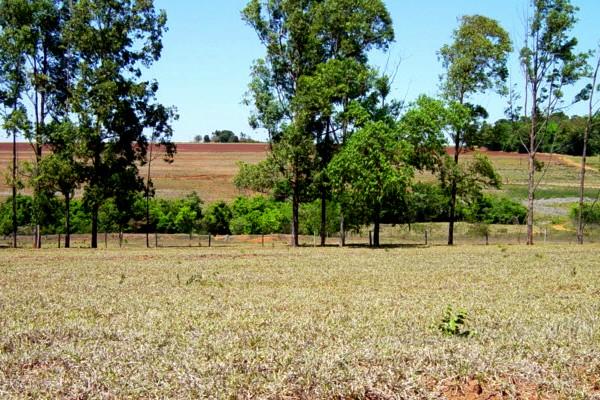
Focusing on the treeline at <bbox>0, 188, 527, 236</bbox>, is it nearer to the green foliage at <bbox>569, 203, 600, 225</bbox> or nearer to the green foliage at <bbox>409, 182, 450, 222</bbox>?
the green foliage at <bbox>409, 182, 450, 222</bbox>

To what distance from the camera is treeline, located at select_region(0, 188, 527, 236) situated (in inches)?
→ 2169

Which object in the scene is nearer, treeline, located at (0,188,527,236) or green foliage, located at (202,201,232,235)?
treeline, located at (0,188,527,236)

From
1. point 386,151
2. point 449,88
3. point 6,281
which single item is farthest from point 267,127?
point 6,281

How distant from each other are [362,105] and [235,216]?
2202 centimetres

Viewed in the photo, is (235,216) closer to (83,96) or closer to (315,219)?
(315,219)

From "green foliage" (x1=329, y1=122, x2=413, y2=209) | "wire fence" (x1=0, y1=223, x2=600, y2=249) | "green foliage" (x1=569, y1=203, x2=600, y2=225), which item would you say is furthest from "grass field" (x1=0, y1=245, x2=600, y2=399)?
"green foliage" (x1=569, y1=203, x2=600, y2=225)

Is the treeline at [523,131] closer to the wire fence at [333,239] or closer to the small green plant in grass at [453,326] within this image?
the wire fence at [333,239]

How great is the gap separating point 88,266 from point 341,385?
771 inches

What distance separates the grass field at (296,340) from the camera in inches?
254

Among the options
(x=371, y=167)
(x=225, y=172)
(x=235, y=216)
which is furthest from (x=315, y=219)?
(x=225, y=172)

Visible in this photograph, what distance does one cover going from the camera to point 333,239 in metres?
55.7

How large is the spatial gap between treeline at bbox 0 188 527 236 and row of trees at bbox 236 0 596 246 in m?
5.34

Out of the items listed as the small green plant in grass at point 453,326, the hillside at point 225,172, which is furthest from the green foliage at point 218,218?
the small green plant in grass at point 453,326

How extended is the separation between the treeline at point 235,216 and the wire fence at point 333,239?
4.42 ft
